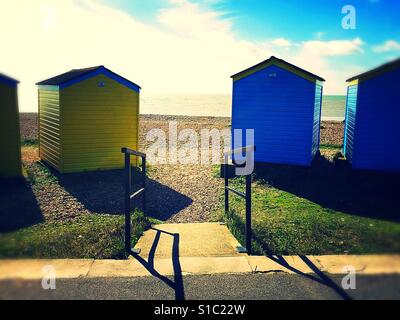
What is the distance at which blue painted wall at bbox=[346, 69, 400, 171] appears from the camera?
36.4 feet

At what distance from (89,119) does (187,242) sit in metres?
7.71

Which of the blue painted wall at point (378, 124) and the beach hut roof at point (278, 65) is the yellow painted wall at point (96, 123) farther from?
the blue painted wall at point (378, 124)

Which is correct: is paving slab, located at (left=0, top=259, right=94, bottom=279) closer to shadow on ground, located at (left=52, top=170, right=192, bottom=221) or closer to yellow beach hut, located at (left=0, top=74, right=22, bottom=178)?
shadow on ground, located at (left=52, top=170, right=192, bottom=221)

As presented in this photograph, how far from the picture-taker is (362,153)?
1182 cm

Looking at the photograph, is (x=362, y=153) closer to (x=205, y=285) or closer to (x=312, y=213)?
(x=312, y=213)

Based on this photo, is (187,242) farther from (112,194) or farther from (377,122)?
(377,122)

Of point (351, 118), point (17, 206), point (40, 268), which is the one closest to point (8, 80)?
point (17, 206)

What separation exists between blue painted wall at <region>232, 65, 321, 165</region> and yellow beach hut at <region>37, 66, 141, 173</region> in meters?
3.90

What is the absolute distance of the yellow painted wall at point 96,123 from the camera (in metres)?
11.8

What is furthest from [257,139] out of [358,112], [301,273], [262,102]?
[301,273]

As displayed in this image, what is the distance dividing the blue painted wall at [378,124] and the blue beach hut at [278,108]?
1.48m

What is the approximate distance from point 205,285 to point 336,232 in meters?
3.19

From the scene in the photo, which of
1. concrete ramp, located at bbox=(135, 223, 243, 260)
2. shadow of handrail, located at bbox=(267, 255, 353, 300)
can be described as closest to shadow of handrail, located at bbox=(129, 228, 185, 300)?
concrete ramp, located at bbox=(135, 223, 243, 260)
